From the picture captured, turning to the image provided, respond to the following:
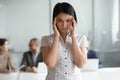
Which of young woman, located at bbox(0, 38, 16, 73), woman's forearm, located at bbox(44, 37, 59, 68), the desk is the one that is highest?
woman's forearm, located at bbox(44, 37, 59, 68)

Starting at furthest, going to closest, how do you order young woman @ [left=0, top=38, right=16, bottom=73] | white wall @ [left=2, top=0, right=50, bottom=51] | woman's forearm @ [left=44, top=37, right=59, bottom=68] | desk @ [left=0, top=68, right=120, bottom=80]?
white wall @ [left=2, top=0, right=50, bottom=51], young woman @ [left=0, top=38, right=16, bottom=73], desk @ [left=0, top=68, right=120, bottom=80], woman's forearm @ [left=44, top=37, right=59, bottom=68]

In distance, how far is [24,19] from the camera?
5.96 meters

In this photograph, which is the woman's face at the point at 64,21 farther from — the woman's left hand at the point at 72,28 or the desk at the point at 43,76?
the desk at the point at 43,76

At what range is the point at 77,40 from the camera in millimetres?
1587

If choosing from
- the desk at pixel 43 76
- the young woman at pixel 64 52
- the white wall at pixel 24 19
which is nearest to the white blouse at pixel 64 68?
the young woman at pixel 64 52

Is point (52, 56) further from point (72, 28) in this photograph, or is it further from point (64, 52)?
point (72, 28)

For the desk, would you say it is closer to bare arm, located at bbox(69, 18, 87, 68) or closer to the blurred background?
bare arm, located at bbox(69, 18, 87, 68)

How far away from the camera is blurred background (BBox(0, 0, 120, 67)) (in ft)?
19.5

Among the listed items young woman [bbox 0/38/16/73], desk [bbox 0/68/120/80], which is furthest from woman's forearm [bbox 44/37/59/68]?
young woman [bbox 0/38/16/73]

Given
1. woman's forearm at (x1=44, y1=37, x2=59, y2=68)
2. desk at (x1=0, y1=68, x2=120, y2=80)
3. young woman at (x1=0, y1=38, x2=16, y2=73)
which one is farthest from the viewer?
young woman at (x1=0, y1=38, x2=16, y2=73)

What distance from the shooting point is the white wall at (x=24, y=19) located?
5.95m

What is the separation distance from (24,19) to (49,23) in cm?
61

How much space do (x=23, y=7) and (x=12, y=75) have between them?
Answer: 3.22m

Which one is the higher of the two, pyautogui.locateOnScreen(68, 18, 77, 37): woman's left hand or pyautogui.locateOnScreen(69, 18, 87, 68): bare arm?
pyautogui.locateOnScreen(68, 18, 77, 37): woman's left hand
